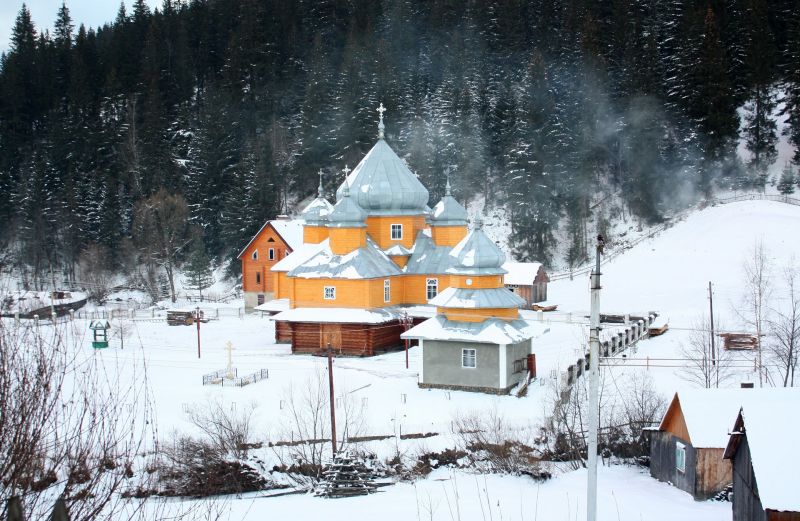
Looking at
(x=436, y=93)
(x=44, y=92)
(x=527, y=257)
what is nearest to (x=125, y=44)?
(x=44, y=92)

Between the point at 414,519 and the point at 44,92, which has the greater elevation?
the point at 44,92

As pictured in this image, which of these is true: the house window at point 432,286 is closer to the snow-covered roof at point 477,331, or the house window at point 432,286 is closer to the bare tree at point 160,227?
→ the snow-covered roof at point 477,331

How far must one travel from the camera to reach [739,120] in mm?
58656

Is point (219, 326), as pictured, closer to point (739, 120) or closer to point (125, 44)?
point (739, 120)

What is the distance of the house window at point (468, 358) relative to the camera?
1128 inches

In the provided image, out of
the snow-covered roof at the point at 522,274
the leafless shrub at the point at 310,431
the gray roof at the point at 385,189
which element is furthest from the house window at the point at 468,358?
the snow-covered roof at the point at 522,274

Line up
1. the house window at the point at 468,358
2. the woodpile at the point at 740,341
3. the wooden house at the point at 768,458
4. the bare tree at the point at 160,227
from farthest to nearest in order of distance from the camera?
the bare tree at the point at 160,227 < the woodpile at the point at 740,341 < the house window at the point at 468,358 < the wooden house at the point at 768,458

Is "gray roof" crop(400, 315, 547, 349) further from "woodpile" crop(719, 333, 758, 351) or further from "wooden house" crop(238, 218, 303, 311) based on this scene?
"wooden house" crop(238, 218, 303, 311)

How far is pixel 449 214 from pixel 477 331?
1047cm

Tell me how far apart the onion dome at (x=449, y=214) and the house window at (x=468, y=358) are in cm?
1061

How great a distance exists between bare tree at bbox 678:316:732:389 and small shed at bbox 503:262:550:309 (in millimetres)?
12033

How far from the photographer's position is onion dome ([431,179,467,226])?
38000 millimetres

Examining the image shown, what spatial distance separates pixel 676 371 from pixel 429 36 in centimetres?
5913

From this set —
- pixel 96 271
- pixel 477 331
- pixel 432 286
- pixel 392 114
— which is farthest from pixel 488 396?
pixel 392 114
